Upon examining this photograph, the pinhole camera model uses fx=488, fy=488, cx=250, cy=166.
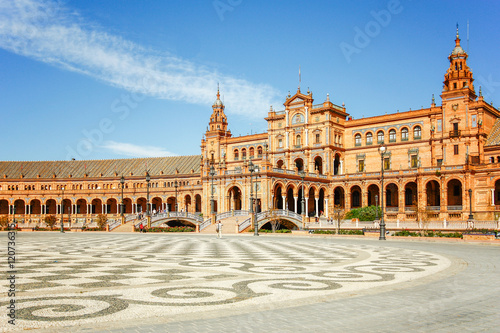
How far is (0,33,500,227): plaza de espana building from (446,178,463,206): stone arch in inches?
5.1

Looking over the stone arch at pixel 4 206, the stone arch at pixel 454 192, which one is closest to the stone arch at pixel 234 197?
the stone arch at pixel 454 192

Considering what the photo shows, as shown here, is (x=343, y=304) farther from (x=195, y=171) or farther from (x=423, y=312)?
(x=195, y=171)

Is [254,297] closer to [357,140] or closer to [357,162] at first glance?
[357,162]

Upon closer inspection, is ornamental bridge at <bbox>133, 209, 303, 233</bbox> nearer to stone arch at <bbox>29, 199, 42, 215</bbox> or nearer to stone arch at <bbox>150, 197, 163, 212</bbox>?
stone arch at <bbox>150, 197, 163, 212</bbox>

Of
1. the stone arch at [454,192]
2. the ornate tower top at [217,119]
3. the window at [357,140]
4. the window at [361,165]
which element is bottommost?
the stone arch at [454,192]

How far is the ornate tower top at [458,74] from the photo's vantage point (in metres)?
69.6

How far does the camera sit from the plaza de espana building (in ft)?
221

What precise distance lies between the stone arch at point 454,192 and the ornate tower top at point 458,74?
41.9 feet

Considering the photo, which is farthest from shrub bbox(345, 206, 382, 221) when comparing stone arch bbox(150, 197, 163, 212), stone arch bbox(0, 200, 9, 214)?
stone arch bbox(0, 200, 9, 214)

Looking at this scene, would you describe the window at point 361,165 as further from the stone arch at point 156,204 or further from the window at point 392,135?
A: the stone arch at point 156,204

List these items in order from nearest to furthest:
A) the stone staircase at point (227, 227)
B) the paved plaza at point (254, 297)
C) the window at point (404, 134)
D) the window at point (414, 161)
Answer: the paved plaza at point (254, 297), the stone staircase at point (227, 227), the window at point (414, 161), the window at point (404, 134)

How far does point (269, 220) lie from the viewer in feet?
195

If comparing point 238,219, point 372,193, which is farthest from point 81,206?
point 372,193

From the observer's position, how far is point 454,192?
69.0m
